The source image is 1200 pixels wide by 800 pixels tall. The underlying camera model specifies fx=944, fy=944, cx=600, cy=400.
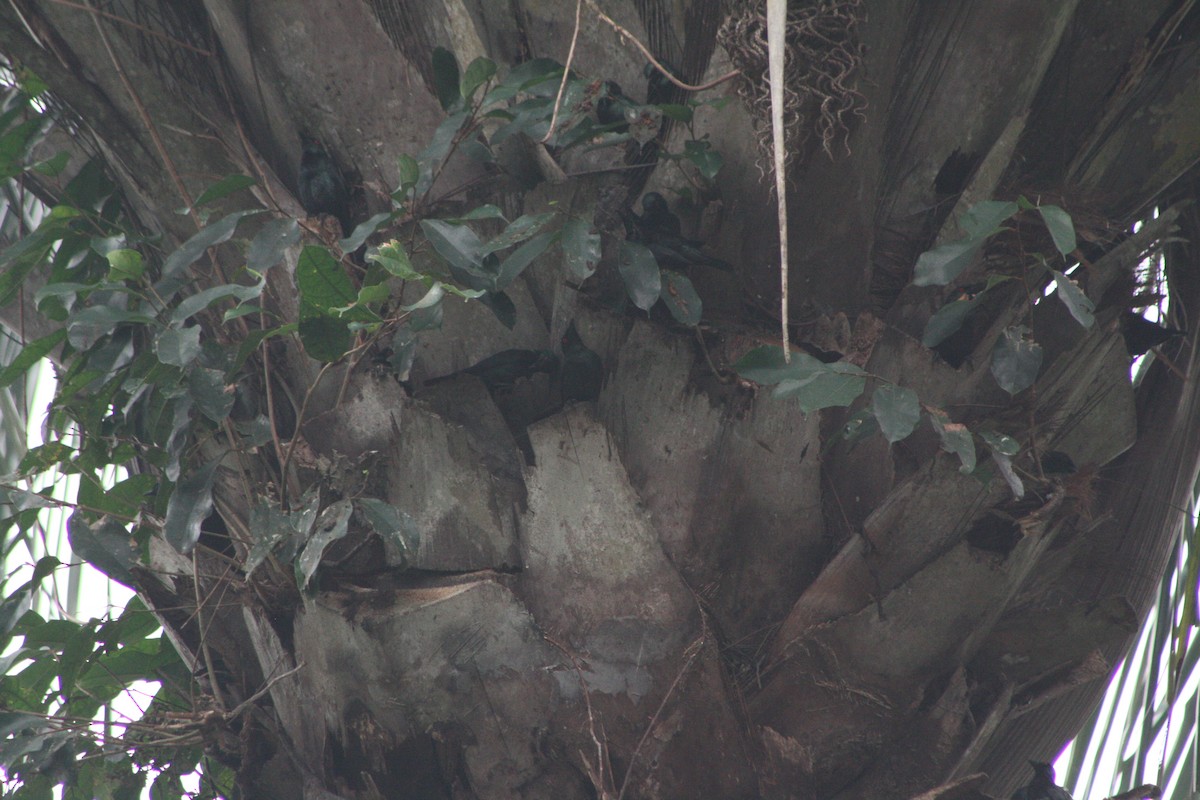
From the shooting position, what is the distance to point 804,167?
989 millimetres

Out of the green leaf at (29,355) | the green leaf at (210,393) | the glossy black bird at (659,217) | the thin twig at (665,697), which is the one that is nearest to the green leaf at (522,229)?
the glossy black bird at (659,217)

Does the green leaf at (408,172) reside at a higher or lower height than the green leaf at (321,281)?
higher

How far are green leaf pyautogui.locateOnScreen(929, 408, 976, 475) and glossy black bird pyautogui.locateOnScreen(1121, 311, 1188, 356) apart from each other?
29 centimetres

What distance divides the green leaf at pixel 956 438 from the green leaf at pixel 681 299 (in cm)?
25

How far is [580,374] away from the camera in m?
0.98

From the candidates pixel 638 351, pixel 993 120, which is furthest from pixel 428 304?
pixel 993 120

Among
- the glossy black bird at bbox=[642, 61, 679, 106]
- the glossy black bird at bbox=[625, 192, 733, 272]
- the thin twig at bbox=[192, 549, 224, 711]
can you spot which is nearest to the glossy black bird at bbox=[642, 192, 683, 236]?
the glossy black bird at bbox=[625, 192, 733, 272]

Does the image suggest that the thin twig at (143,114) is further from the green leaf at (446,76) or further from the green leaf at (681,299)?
the green leaf at (681,299)

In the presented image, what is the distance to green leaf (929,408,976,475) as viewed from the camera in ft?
2.88

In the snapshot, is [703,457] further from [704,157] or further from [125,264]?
[125,264]

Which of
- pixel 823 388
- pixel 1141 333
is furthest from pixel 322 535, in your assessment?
pixel 1141 333

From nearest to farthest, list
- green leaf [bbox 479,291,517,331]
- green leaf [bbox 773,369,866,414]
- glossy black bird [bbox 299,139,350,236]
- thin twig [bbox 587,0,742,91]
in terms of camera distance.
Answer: thin twig [bbox 587,0,742,91] < green leaf [bbox 773,369,866,414] < green leaf [bbox 479,291,517,331] < glossy black bird [bbox 299,139,350,236]

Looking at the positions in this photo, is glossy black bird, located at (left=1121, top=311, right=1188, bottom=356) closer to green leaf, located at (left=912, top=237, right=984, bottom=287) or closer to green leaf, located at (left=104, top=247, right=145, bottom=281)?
green leaf, located at (left=912, top=237, right=984, bottom=287)

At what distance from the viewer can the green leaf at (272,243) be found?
97 centimetres
